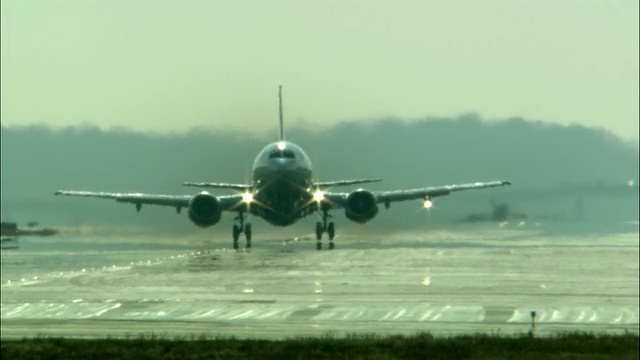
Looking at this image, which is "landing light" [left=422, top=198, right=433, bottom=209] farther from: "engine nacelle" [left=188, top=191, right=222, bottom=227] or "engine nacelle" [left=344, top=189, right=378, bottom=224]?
"engine nacelle" [left=188, top=191, right=222, bottom=227]

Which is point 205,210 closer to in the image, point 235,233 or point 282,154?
point 235,233

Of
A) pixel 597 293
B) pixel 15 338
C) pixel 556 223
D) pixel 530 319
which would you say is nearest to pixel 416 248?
pixel 556 223

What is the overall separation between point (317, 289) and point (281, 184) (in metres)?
30.0

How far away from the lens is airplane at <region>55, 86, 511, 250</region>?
2849 inches

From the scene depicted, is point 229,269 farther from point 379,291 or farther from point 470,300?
point 470,300

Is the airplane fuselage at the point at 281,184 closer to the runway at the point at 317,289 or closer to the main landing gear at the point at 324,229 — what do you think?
the main landing gear at the point at 324,229

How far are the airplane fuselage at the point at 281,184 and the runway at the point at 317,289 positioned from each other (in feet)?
6.80

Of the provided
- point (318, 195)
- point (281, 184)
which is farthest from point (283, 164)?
point (318, 195)

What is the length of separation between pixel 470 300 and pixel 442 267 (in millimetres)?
14227

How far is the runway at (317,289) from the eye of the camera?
106 feet

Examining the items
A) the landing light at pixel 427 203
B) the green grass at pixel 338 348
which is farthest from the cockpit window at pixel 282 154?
the green grass at pixel 338 348

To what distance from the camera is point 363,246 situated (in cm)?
7188

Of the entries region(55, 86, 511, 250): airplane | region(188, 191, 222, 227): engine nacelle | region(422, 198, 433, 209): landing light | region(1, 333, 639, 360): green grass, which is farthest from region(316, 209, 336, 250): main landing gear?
region(1, 333, 639, 360): green grass

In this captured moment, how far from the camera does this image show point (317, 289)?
42250 millimetres
